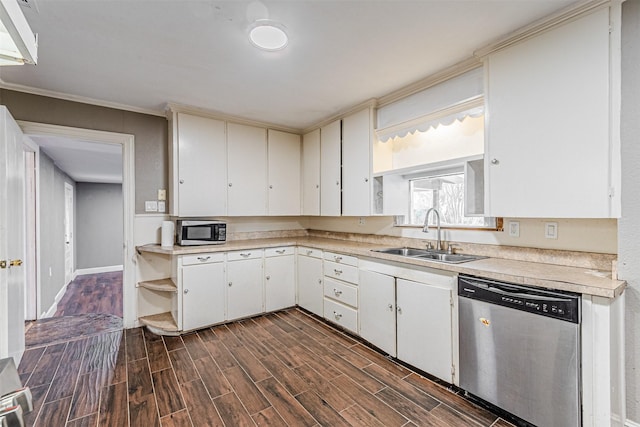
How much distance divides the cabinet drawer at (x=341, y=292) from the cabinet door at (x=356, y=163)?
79 cm

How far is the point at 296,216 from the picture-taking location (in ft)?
14.8

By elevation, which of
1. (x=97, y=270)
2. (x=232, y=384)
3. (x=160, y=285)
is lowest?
(x=97, y=270)

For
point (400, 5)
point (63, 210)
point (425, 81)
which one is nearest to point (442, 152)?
point (425, 81)

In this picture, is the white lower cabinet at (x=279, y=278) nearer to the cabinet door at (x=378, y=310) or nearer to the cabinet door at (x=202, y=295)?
the cabinet door at (x=202, y=295)

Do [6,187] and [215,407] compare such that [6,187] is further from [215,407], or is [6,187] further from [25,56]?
[215,407]

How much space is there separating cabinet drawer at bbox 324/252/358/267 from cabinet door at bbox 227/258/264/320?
0.85 meters

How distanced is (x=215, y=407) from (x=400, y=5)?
2665 mm

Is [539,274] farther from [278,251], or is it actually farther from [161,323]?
[161,323]

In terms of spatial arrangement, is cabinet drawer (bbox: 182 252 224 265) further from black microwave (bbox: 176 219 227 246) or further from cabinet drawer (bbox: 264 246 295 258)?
cabinet drawer (bbox: 264 246 295 258)

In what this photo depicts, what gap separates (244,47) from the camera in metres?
2.04

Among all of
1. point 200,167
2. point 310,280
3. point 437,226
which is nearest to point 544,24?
point 437,226

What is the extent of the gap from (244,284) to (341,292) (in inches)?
45.0

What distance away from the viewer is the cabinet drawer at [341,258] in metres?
2.88

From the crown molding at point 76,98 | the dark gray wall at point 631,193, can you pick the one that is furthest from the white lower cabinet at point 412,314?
the crown molding at point 76,98
